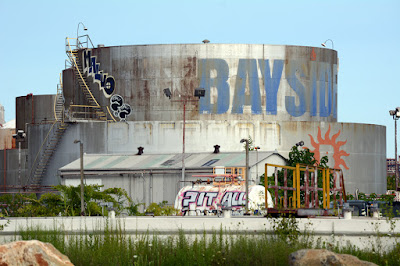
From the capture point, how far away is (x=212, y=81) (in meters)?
94.1

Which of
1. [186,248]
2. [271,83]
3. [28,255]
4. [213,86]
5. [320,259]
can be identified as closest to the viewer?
[28,255]

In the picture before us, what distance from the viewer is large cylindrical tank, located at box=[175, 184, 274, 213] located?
5931 cm

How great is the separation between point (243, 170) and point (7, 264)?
1971 inches

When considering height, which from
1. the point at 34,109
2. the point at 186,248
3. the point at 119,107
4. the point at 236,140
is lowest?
the point at 186,248

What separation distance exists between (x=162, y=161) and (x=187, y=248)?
55.0 m

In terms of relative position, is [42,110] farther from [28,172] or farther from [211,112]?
[211,112]

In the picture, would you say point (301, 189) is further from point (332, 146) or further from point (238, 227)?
point (332, 146)

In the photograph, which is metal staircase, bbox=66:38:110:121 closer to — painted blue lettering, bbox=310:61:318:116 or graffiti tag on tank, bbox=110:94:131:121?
graffiti tag on tank, bbox=110:94:131:121

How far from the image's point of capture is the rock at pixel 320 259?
22.8 m

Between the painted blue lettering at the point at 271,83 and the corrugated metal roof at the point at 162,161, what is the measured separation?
622 inches

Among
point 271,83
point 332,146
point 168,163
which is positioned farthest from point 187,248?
point 271,83

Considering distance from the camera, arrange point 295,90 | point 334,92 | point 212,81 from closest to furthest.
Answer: point 212,81 < point 295,90 < point 334,92

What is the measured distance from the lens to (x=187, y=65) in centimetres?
9438

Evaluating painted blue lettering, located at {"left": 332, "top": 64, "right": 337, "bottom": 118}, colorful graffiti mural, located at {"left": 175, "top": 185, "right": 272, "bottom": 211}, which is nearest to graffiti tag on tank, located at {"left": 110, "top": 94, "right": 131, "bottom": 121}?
painted blue lettering, located at {"left": 332, "top": 64, "right": 337, "bottom": 118}
